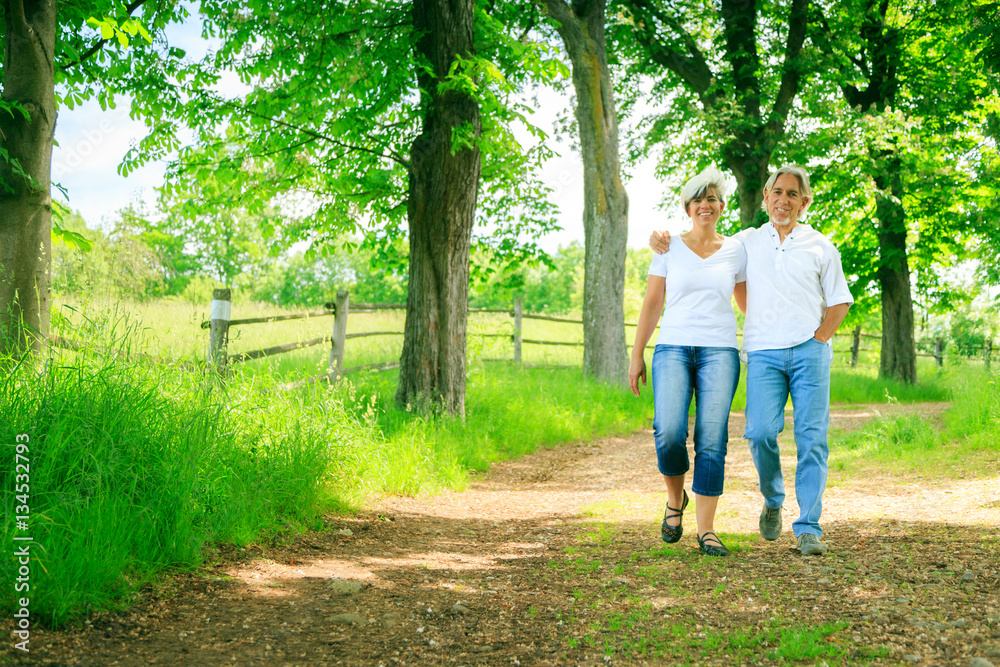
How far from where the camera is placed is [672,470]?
12.9 ft

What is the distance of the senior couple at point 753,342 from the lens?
3738 mm

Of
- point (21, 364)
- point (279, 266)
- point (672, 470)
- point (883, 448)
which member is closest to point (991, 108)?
point (883, 448)

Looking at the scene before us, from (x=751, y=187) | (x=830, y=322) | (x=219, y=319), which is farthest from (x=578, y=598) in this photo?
(x=751, y=187)

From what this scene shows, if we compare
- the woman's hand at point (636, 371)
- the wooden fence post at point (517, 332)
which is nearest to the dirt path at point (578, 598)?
the woman's hand at point (636, 371)

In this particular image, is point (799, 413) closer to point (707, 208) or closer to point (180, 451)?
point (707, 208)

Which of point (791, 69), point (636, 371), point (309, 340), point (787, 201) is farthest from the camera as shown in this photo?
point (791, 69)

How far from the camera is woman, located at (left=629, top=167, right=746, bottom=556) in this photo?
376 cm

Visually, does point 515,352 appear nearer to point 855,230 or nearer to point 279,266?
point 855,230

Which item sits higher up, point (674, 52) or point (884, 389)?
point (674, 52)

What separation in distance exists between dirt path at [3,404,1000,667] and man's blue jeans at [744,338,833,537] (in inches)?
13.3

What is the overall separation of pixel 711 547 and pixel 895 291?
43.2ft

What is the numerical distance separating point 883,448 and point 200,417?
6.56m

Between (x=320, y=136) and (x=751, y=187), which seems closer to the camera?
(x=320, y=136)

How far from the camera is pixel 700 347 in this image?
3.78m
